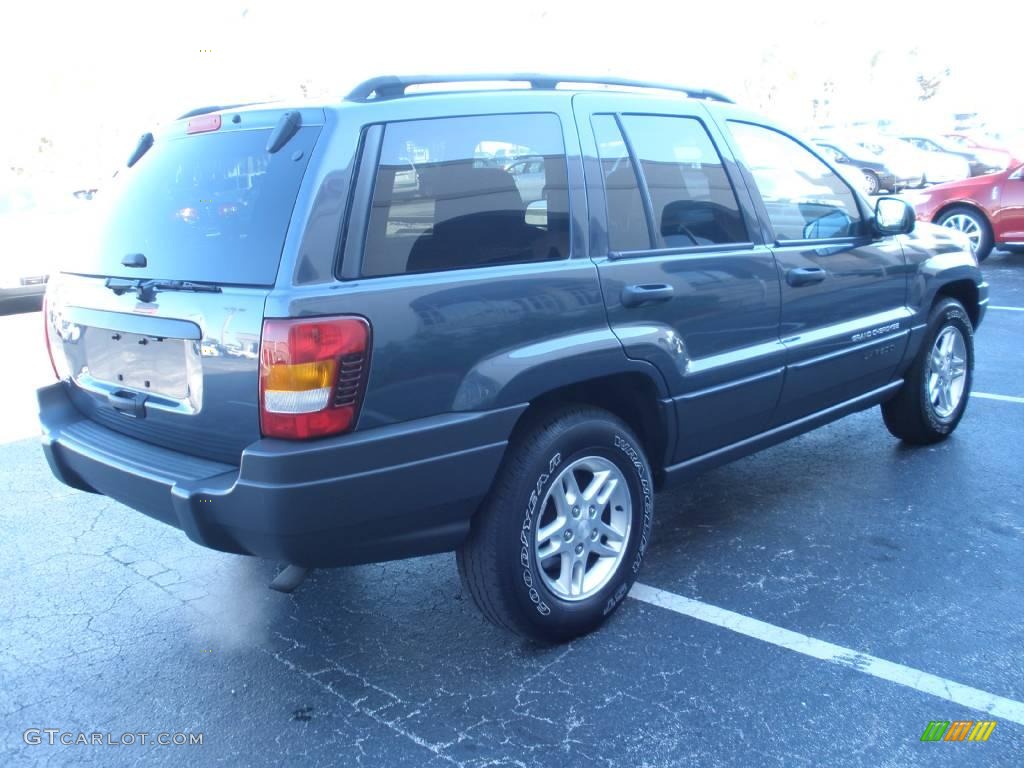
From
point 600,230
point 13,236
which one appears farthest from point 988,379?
point 13,236

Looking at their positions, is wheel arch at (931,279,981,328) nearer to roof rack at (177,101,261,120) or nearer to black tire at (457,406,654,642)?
black tire at (457,406,654,642)

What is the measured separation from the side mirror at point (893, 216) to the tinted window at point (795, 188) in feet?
0.38

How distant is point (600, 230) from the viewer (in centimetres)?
332

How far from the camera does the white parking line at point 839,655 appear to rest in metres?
2.88

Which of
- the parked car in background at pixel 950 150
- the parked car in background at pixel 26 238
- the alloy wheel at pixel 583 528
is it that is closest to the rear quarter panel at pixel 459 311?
the alloy wheel at pixel 583 528

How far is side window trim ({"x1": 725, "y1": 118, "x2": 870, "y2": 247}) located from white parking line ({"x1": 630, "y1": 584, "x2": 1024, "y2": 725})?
1.55 meters

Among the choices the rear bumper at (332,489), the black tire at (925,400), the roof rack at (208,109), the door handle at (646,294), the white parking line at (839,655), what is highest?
the roof rack at (208,109)

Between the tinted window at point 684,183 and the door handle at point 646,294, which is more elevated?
the tinted window at point 684,183

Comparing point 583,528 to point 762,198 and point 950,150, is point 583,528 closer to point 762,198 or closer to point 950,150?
point 762,198

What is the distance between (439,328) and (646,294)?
897mm

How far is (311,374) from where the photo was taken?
8.60 ft

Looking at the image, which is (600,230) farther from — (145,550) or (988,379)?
(988,379)

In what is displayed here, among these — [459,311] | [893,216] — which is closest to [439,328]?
[459,311]

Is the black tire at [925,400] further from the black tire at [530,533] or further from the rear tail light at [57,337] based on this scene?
the rear tail light at [57,337]
